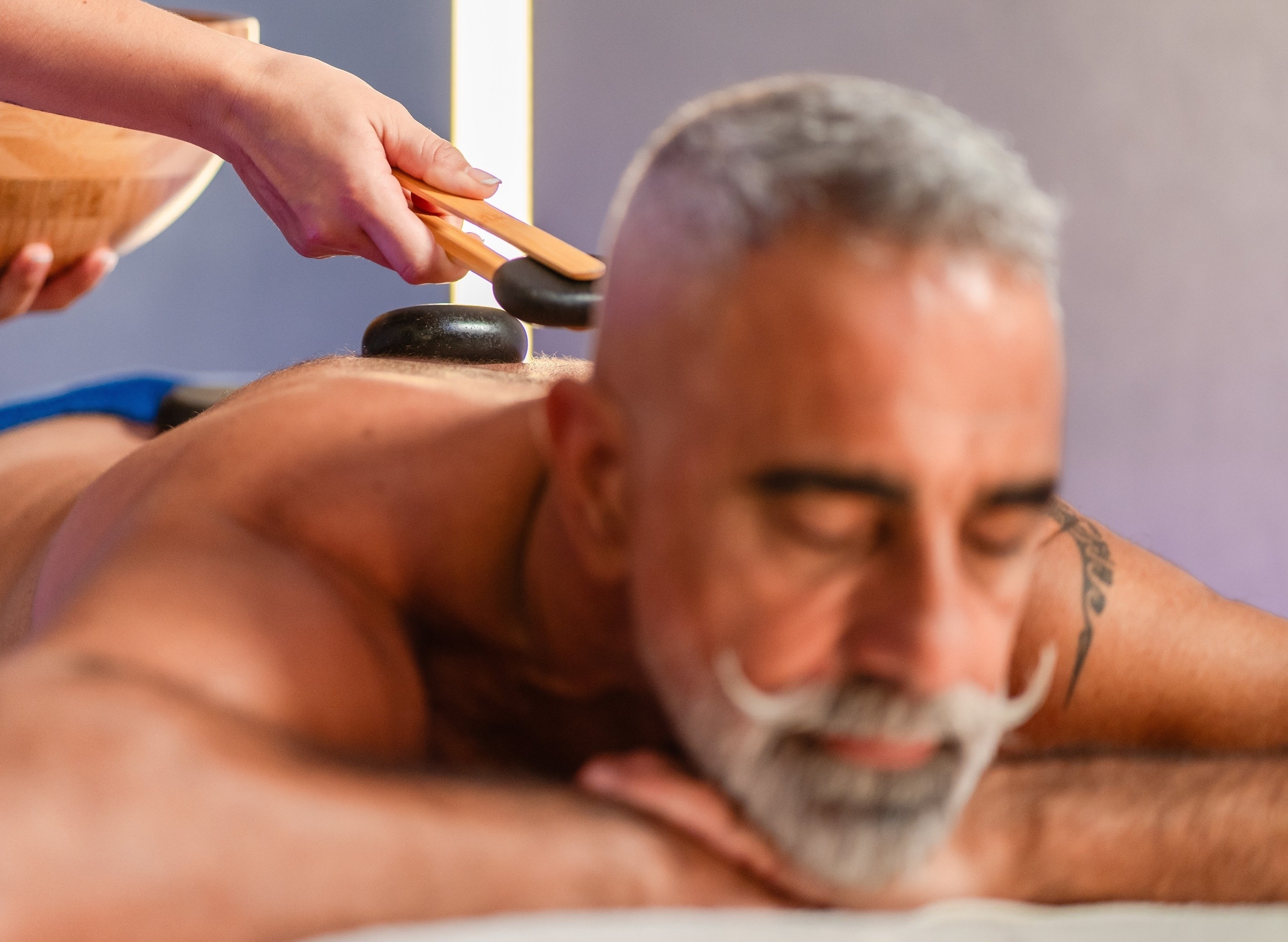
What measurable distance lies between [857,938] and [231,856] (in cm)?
30

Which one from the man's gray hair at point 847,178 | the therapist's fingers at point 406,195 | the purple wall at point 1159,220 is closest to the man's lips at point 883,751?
the man's gray hair at point 847,178

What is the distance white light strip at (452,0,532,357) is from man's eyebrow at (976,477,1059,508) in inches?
81.2

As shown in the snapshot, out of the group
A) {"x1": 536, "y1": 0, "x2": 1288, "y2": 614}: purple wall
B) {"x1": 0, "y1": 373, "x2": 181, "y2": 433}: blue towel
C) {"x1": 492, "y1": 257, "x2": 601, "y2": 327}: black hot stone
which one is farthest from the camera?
{"x1": 536, "y1": 0, "x2": 1288, "y2": 614}: purple wall

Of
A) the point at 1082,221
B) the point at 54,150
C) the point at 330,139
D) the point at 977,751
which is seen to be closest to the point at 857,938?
the point at 977,751

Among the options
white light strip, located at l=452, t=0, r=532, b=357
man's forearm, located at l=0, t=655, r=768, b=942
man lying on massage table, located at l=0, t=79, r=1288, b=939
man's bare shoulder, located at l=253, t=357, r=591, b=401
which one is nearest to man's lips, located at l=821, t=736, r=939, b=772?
man lying on massage table, located at l=0, t=79, r=1288, b=939

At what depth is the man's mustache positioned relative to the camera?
573 millimetres

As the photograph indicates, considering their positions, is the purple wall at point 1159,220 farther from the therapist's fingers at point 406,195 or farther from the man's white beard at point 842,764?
the man's white beard at point 842,764

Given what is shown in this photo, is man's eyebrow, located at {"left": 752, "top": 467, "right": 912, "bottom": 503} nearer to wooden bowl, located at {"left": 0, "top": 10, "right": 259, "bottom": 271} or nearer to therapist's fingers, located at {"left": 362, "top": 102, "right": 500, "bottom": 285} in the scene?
therapist's fingers, located at {"left": 362, "top": 102, "right": 500, "bottom": 285}

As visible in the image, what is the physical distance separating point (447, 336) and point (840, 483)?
27.6 inches

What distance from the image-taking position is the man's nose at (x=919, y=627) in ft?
1.84

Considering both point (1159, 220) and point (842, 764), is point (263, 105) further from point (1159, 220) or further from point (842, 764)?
point (1159, 220)

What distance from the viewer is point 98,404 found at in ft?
4.42

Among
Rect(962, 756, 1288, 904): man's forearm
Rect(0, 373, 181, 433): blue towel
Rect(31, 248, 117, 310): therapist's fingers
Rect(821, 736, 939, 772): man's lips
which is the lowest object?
Rect(962, 756, 1288, 904): man's forearm

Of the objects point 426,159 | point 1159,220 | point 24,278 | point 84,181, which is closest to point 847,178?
point 426,159
